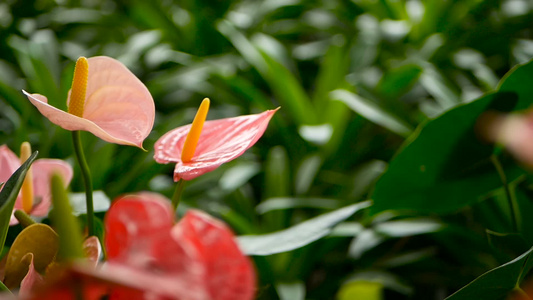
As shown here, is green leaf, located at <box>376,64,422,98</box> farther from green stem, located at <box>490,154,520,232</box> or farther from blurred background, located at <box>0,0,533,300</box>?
green stem, located at <box>490,154,520,232</box>

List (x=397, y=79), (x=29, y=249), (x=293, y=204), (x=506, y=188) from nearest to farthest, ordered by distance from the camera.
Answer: (x=29, y=249), (x=506, y=188), (x=293, y=204), (x=397, y=79)

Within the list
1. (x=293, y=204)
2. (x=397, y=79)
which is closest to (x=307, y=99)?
(x=397, y=79)

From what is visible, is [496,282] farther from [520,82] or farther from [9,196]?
[9,196]

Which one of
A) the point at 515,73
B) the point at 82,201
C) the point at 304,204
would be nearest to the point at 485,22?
the point at 304,204

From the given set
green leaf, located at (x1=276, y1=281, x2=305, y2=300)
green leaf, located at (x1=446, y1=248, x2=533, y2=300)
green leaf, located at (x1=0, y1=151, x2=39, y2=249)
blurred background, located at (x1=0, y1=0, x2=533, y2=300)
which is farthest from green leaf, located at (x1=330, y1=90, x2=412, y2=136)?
green leaf, located at (x1=0, y1=151, x2=39, y2=249)

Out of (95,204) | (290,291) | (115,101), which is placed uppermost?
(115,101)

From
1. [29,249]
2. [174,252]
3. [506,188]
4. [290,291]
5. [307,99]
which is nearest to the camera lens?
[174,252]
